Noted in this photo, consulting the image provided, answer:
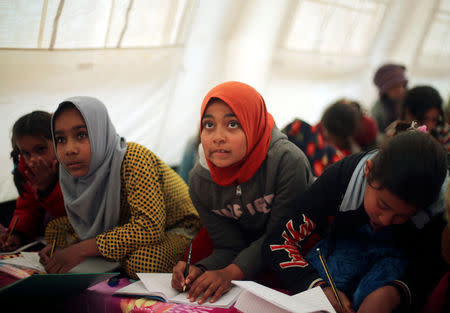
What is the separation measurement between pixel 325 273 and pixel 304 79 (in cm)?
Answer: 231

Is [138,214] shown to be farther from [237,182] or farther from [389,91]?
[389,91]

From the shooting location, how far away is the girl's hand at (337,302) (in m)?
0.92

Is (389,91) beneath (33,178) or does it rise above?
above

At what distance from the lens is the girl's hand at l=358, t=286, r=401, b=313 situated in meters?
0.90

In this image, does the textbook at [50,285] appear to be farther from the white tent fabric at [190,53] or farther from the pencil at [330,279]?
the white tent fabric at [190,53]

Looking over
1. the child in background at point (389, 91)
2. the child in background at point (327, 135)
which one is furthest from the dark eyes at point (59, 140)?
the child in background at point (389, 91)

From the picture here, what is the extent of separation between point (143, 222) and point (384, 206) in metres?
0.79

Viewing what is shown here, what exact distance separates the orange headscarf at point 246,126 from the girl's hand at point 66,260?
55 cm

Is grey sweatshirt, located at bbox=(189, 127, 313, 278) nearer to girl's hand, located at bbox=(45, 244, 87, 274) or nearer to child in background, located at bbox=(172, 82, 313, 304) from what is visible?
child in background, located at bbox=(172, 82, 313, 304)

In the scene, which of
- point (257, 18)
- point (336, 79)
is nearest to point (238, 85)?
point (257, 18)

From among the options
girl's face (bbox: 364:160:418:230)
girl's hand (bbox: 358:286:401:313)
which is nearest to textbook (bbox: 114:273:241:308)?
girl's hand (bbox: 358:286:401:313)

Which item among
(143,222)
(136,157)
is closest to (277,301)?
(143,222)

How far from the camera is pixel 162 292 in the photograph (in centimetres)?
104

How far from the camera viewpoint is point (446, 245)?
943mm
